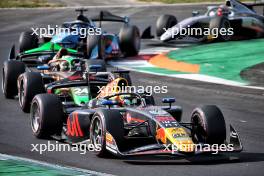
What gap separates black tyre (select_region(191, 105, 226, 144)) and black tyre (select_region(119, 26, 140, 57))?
13.8 metres

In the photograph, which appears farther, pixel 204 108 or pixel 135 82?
pixel 135 82

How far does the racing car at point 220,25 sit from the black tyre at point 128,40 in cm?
217

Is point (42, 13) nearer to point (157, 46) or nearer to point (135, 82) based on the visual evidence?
point (157, 46)

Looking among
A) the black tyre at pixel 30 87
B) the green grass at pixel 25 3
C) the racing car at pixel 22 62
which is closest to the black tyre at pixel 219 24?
the racing car at pixel 22 62

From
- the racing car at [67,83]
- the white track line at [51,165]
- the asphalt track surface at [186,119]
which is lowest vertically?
the asphalt track surface at [186,119]

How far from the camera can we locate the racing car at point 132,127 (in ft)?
42.7

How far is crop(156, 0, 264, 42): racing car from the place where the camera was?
2961 centimetres

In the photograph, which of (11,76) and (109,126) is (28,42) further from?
(109,126)

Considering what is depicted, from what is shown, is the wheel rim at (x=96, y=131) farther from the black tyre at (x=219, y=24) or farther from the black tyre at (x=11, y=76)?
the black tyre at (x=219, y=24)

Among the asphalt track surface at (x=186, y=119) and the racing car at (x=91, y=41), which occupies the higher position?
the racing car at (x=91, y=41)

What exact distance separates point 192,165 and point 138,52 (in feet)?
51.7

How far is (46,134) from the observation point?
14.9 meters

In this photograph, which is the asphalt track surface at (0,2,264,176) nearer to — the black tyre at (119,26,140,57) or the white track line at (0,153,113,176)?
the white track line at (0,153,113,176)

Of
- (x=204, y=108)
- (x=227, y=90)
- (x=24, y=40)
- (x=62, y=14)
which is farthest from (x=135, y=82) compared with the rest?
(x=62, y=14)
